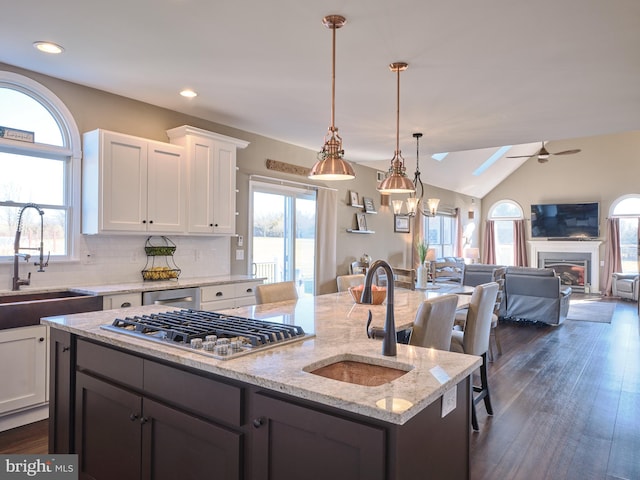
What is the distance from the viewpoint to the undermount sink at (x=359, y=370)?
4.83ft

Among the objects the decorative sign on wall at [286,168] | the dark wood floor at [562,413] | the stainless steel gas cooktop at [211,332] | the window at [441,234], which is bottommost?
the dark wood floor at [562,413]

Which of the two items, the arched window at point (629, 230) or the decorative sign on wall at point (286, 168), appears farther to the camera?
the arched window at point (629, 230)

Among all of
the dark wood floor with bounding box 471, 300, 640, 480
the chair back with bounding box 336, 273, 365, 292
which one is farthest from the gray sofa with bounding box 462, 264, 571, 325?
the chair back with bounding box 336, 273, 365, 292

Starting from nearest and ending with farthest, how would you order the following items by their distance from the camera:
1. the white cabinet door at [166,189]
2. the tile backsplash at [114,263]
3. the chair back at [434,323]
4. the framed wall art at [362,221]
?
the chair back at [434,323]
the tile backsplash at [114,263]
the white cabinet door at [166,189]
the framed wall art at [362,221]

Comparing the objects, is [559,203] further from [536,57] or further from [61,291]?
[61,291]

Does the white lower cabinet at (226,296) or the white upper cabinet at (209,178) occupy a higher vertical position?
the white upper cabinet at (209,178)

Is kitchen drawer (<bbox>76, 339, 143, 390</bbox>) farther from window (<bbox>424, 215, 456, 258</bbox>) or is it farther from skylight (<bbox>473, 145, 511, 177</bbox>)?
skylight (<bbox>473, 145, 511, 177</bbox>)

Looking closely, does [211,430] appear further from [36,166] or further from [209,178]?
[209,178]

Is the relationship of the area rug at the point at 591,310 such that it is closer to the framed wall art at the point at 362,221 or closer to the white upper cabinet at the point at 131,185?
the framed wall art at the point at 362,221

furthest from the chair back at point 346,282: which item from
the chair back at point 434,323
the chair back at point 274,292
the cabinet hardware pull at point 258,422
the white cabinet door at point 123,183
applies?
the cabinet hardware pull at point 258,422

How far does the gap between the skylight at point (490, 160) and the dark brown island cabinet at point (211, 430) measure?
1008cm

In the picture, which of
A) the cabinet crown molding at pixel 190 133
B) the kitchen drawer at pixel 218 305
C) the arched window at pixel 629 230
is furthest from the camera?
the arched window at pixel 629 230

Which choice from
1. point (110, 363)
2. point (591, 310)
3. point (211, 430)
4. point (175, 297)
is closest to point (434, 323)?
point (211, 430)

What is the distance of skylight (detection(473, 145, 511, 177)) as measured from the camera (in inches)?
416
